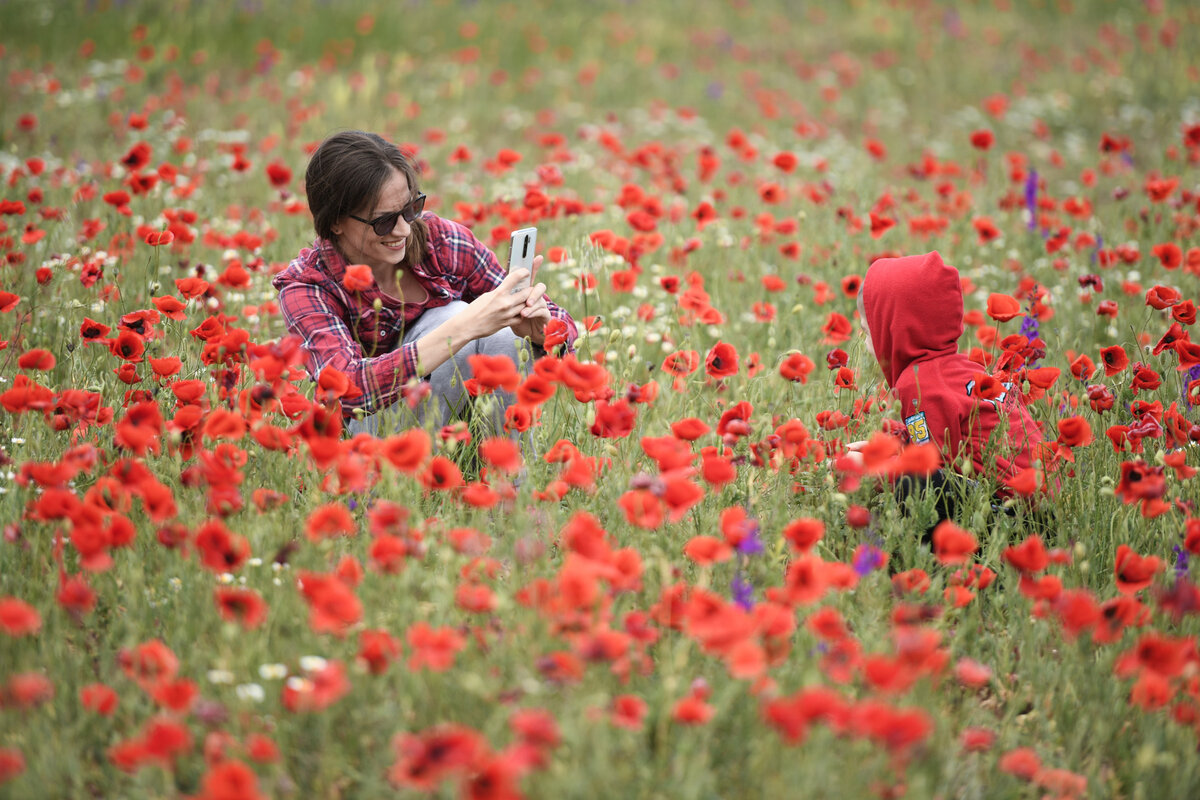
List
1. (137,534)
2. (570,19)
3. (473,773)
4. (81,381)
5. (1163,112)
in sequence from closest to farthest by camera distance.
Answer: (473,773), (137,534), (81,381), (1163,112), (570,19)

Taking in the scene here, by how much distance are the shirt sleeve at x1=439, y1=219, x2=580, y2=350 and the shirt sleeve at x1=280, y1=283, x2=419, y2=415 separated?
45cm

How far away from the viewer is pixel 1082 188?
6469 millimetres

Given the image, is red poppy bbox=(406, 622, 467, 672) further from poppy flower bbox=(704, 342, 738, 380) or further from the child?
the child

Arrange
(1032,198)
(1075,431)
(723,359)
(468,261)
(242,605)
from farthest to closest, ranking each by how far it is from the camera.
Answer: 1. (1032,198)
2. (468,261)
3. (723,359)
4. (1075,431)
5. (242,605)

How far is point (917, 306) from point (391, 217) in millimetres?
1537

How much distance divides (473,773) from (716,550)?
0.56m

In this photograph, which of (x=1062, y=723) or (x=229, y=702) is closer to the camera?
(x=229, y=702)

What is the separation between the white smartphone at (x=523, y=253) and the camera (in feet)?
8.52

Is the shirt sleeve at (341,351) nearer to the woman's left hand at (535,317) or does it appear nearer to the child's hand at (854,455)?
the woman's left hand at (535,317)

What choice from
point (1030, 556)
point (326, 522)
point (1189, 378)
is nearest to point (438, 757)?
point (326, 522)

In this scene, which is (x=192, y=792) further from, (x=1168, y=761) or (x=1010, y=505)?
(x=1010, y=505)

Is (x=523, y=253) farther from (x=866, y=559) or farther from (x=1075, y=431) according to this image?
(x=1075, y=431)

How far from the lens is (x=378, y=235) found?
268 cm

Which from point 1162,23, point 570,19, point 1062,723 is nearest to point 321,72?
point 570,19
